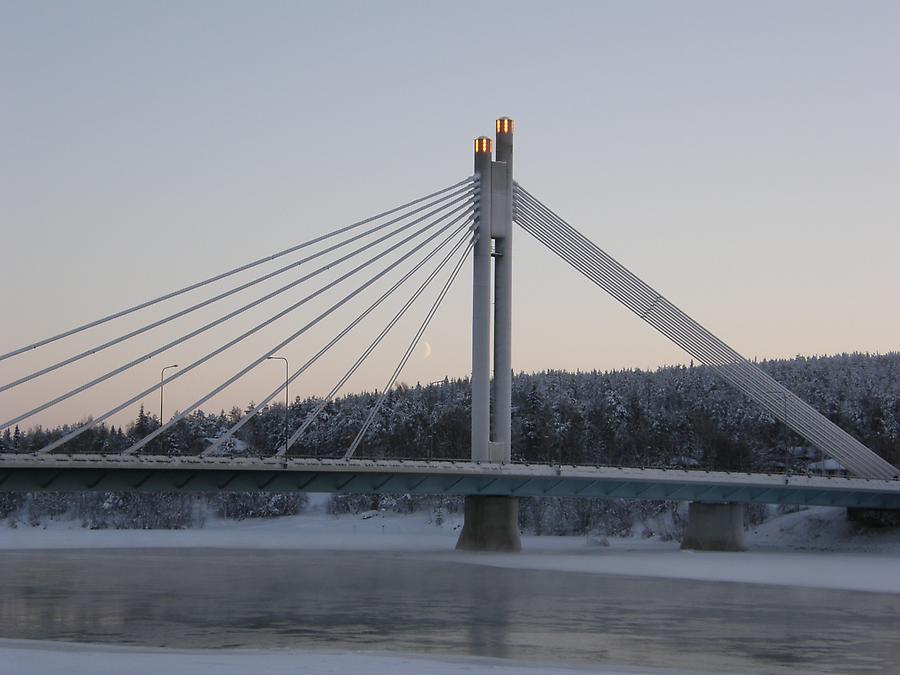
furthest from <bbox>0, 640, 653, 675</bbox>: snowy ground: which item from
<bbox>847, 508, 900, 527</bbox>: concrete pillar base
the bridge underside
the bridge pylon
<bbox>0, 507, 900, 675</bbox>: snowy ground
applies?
<bbox>847, 508, 900, 527</bbox>: concrete pillar base

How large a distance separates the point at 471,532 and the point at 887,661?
53.1 m

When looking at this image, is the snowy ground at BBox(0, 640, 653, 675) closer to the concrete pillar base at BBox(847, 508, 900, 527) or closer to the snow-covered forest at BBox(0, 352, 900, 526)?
the concrete pillar base at BBox(847, 508, 900, 527)

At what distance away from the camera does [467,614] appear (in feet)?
126

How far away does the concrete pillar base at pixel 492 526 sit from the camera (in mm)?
79375

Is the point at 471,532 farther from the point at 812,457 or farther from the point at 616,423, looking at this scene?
the point at 616,423

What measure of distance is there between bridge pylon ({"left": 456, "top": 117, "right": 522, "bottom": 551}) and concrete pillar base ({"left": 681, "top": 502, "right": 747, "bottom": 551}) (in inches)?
585

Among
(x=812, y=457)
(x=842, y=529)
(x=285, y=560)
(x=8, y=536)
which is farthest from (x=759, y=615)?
(x=812, y=457)

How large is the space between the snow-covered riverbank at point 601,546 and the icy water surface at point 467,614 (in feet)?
24.8

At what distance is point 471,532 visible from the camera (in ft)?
264

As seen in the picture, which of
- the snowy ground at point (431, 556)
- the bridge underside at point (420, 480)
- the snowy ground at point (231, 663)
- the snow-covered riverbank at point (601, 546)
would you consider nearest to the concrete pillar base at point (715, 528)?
the snow-covered riverbank at point (601, 546)

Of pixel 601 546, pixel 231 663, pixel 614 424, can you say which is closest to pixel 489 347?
pixel 601 546

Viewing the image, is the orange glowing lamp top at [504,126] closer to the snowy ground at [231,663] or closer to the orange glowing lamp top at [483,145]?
the orange glowing lamp top at [483,145]

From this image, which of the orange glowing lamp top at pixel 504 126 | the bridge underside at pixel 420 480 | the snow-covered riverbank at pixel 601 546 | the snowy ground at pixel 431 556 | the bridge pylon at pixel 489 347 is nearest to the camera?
the snowy ground at pixel 431 556

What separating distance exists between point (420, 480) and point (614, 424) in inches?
3650
